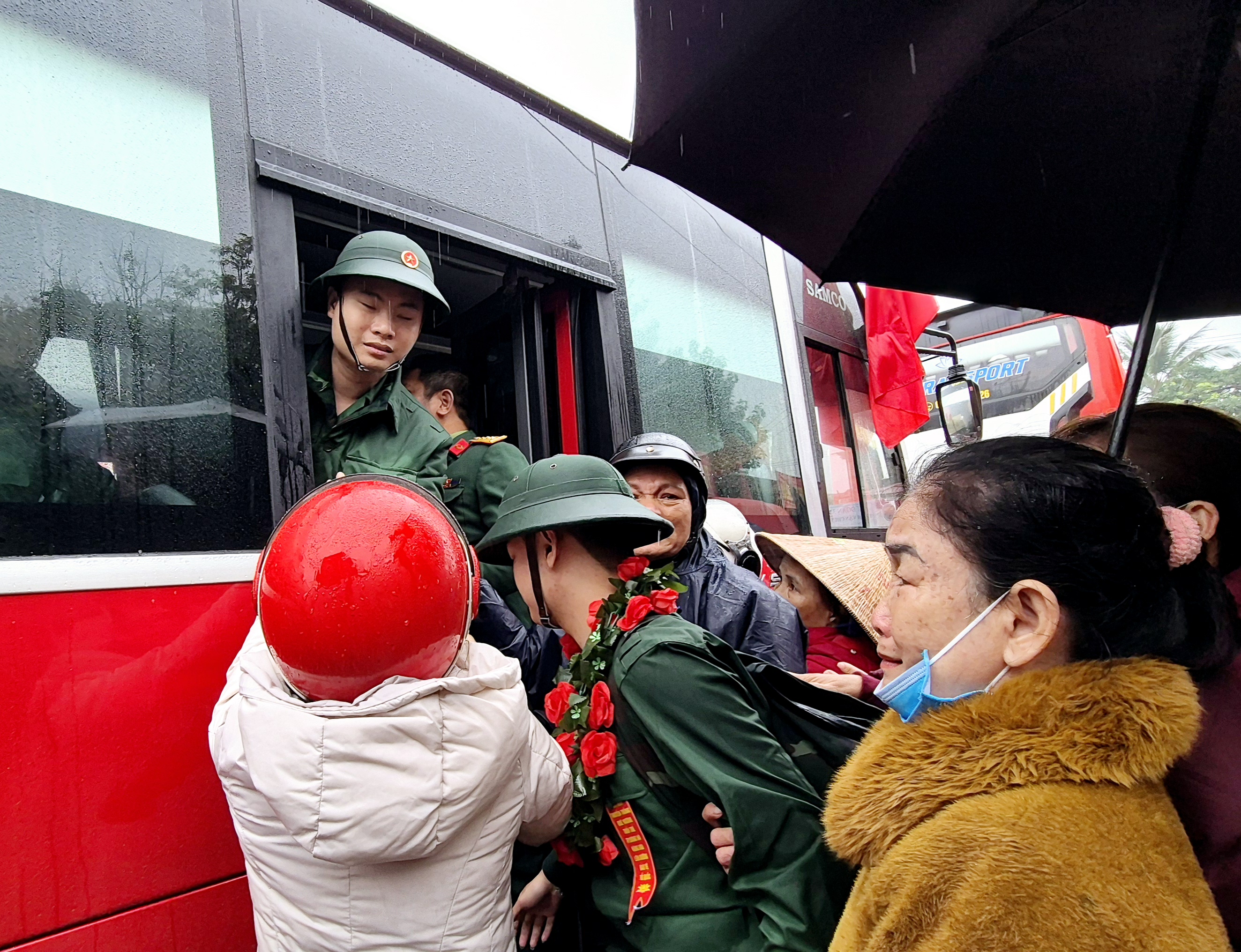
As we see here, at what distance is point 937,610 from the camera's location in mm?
1151

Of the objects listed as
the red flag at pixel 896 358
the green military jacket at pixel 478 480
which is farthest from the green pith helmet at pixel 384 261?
the red flag at pixel 896 358

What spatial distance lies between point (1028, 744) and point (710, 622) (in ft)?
4.72

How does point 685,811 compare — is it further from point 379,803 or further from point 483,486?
point 483,486

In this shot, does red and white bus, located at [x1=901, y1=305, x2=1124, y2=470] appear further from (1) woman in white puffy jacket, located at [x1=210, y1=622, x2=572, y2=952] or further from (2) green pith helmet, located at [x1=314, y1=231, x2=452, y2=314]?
(1) woman in white puffy jacket, located at [x1=210, y1=622, x2=572, y2=952]

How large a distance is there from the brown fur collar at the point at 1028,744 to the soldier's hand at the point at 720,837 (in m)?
0.25

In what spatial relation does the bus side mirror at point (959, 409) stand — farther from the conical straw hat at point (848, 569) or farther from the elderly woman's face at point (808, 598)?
the elderly woman's face at point (808, 598)

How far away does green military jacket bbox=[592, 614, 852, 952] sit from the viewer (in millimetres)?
1249

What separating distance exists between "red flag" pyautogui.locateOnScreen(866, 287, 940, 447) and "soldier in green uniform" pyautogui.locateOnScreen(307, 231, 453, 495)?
3.28 meters

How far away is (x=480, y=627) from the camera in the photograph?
6.84 feet

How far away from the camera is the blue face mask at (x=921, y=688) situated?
112cm

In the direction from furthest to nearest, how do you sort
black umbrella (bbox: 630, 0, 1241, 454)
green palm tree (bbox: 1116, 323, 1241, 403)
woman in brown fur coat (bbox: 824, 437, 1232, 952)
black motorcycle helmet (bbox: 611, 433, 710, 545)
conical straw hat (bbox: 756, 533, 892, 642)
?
green palm tree (bbox: 1116, 323, 1241, 403)
black motorcycle helmet (bbox: 611, 433, 710, 545)
conical straw hat (bbox: 756, 533, 892, 642)
black umbrella (bbox: 630, 0, 1241, 454)
woman in brown fur coat (bbox: 824, 437, 1232, 952)

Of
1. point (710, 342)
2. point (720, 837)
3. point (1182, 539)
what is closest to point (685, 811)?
point (720, 837)

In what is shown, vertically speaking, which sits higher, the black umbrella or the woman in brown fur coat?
the black umbrella

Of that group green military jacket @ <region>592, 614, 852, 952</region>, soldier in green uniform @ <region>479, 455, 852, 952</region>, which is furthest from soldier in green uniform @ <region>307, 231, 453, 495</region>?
green military jacket @ <region>592, 614, 852, 952</region>
